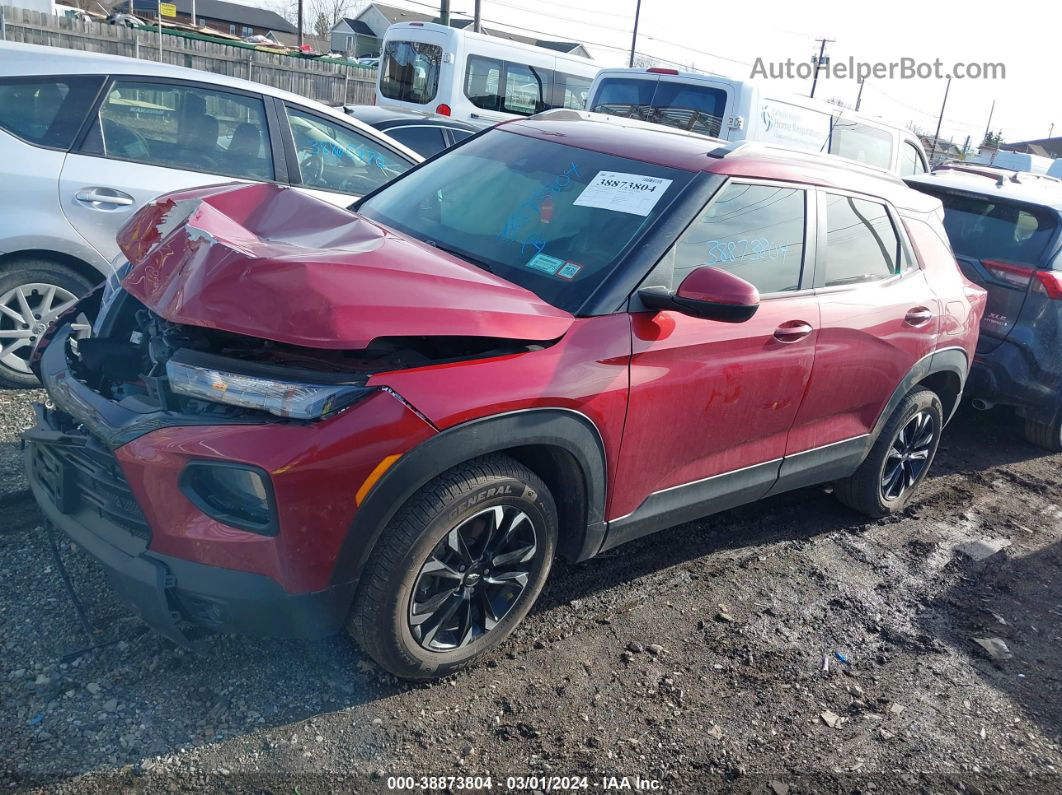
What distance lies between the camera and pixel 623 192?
3.39 meters

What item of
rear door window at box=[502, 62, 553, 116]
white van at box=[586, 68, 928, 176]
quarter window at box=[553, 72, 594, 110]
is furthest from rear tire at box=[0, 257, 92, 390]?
quarter window at box=[553, 72, 594, 110]

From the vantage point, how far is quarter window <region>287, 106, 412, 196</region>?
5.40 meters

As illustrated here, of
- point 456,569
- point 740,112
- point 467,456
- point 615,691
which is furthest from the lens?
point 740,112

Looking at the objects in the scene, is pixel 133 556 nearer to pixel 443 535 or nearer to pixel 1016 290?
pixel 443 535

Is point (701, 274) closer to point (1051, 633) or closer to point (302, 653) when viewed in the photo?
point (302, 653)

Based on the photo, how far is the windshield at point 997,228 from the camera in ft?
19.3

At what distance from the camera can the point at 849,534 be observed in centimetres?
467

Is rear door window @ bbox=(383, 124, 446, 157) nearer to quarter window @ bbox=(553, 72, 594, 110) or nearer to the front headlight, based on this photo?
quarter window @ bbox=(553, 72, 594, 110)

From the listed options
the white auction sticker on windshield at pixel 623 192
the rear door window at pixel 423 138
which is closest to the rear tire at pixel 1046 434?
the white auction sticker on windshield at pixel 623 192

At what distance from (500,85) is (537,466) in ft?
41.7

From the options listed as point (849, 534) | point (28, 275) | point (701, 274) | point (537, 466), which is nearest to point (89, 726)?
point (537, 466)

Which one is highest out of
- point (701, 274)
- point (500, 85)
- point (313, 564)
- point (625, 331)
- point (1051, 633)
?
point (500, 85)

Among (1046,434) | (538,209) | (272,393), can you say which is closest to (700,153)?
(538,209)

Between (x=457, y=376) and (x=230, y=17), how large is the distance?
224ft
